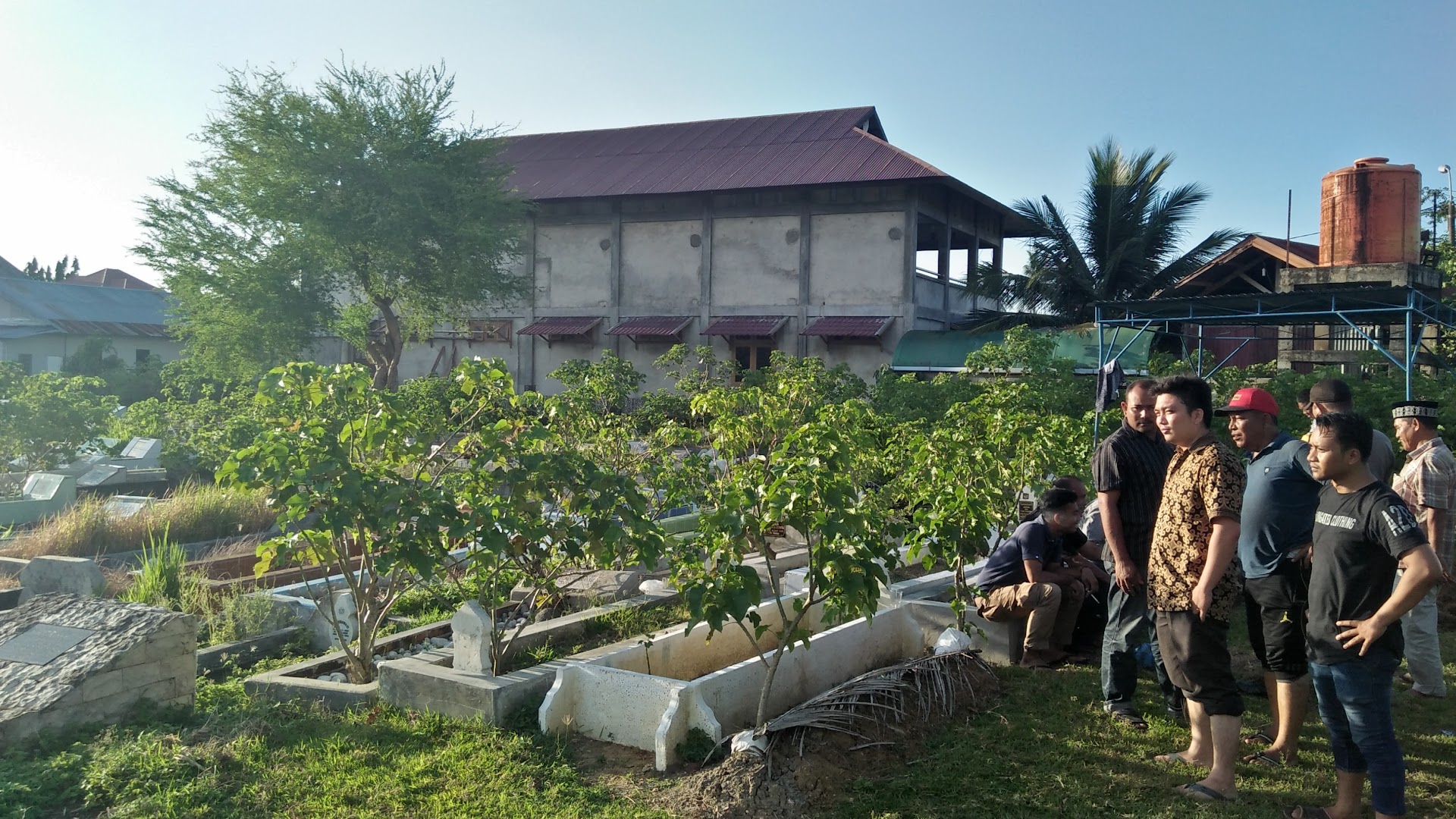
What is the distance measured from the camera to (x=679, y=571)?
468cm

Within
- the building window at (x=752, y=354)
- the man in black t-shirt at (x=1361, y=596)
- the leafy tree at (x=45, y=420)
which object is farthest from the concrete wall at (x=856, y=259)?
the man in black t-shirt at (x=1361, y=596)

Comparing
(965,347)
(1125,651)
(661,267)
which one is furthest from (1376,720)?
(661,267)

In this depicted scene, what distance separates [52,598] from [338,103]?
1856 centimetres

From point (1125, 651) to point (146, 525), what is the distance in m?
8.73

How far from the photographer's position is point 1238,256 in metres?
19.6

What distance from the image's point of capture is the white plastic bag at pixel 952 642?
205 inches

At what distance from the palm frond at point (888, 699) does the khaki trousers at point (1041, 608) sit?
1.50ft

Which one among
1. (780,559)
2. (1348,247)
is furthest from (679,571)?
(1348,247)

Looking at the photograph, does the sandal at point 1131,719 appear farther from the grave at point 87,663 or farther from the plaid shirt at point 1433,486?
the grave at point 87,663

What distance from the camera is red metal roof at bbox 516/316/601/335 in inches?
903

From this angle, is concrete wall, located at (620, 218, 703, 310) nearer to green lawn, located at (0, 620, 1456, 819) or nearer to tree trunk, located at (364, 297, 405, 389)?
tree trunk, located at (364, 297, 405, 389)

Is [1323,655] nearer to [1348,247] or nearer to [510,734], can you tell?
[510,734]

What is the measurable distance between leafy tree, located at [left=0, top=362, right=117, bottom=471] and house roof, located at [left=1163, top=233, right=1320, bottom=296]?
60.0ft

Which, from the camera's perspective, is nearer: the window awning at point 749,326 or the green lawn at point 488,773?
the green lawn at point 488,773
